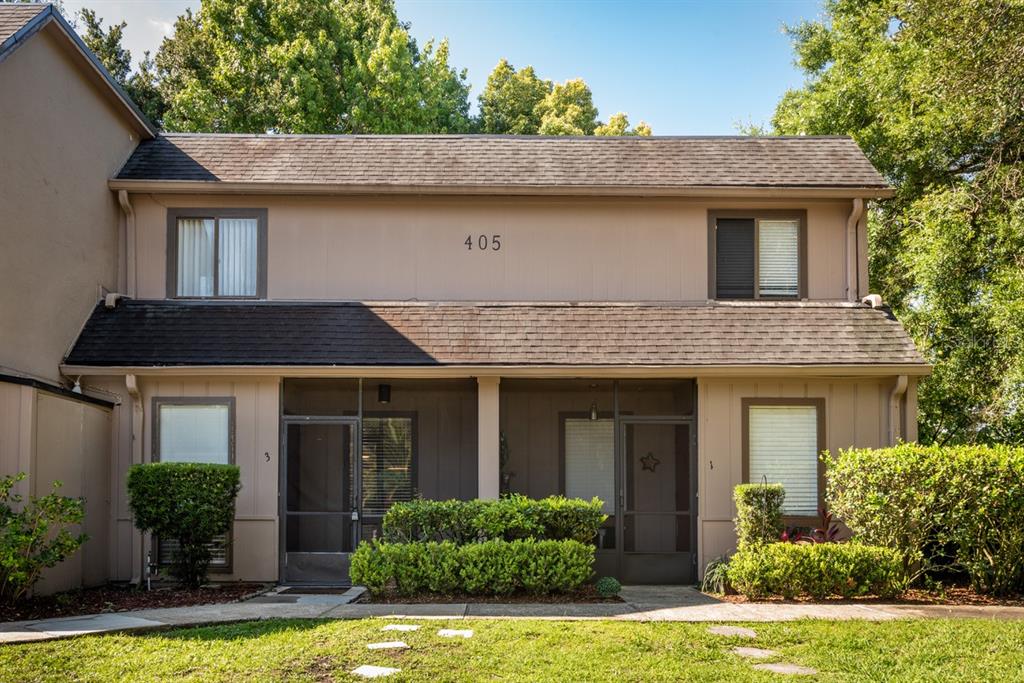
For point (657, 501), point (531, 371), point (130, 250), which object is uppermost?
point (130, 250)

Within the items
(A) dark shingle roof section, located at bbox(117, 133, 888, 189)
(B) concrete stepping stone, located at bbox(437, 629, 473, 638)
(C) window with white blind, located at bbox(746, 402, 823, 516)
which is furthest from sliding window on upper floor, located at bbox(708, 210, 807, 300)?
(B) concrete stepping stone, located at bbox(437, 629, 473, 638)

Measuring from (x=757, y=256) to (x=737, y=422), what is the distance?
2.50m

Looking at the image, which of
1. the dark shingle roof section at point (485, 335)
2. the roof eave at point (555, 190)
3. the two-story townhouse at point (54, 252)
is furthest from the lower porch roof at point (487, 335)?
the roof eave at point (555, 190)

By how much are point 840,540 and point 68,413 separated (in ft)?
30.9

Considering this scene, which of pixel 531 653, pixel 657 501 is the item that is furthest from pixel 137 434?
pixel 531 653

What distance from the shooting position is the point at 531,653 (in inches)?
285

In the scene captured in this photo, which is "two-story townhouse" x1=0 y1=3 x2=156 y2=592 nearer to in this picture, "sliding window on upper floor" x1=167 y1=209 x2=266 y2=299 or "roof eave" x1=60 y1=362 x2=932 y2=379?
"sliding window on upper floor" x1=167 y1=209 x2=266 y2=299

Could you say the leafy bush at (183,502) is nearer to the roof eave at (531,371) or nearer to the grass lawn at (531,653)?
the roof eave at (531,371)

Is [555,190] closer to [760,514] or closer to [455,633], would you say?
[760,514]

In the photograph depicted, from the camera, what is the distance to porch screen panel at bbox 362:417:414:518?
13359mm

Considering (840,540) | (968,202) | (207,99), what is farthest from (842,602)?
(207,99)

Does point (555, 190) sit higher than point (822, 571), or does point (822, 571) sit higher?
point (555, 190)

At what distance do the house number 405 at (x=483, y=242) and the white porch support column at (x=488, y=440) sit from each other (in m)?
2.09

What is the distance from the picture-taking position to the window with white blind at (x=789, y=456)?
12.3 meters
